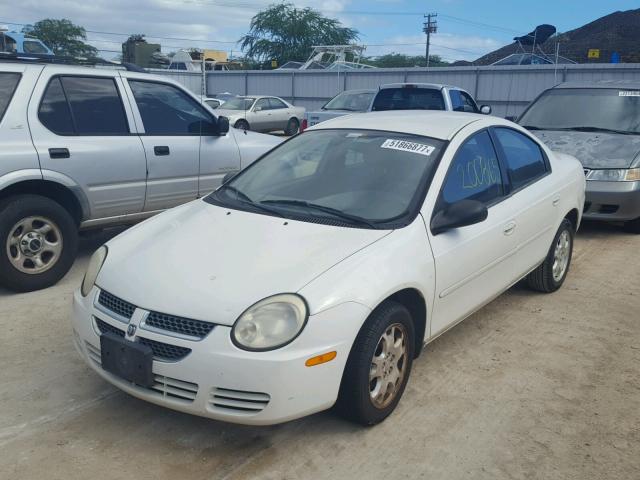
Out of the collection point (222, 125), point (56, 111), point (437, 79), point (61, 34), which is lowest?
point (222, 125)

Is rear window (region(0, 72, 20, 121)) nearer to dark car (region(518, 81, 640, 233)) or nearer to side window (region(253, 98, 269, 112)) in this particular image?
dark car (region(518, 81, 640, 233))

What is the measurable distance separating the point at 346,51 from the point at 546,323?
28.8 meters

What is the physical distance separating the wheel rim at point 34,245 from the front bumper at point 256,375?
2.54m

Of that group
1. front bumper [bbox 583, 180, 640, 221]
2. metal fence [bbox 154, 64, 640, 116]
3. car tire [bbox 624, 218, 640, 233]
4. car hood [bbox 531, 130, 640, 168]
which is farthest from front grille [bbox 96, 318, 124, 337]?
metal fence [bbox 154, 64, 640, 116]

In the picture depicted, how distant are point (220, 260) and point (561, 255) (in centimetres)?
333

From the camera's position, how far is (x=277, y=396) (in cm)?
274

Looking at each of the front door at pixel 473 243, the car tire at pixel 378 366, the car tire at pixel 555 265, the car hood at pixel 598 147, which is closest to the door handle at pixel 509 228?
the front door at pixel 473 243

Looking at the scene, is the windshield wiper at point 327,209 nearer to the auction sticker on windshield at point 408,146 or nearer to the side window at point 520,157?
the auction sticker on windshield at point 408,146

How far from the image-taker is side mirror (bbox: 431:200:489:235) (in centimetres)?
352

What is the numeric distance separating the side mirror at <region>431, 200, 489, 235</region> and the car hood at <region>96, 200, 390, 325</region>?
1.20 ft

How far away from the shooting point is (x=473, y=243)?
3775mm

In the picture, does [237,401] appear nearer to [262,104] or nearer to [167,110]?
[167,110]

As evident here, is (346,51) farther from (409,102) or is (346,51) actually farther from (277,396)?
(277,396)

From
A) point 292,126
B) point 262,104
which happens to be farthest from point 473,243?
point 292,126
